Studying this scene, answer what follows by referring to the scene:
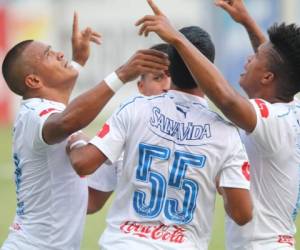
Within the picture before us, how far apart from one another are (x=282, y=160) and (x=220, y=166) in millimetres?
657

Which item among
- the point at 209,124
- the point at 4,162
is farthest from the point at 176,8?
the point at 209,124

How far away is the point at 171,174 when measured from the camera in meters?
5.62

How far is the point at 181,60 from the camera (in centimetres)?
570

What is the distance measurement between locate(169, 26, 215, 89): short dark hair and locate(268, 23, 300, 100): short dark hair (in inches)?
21.6

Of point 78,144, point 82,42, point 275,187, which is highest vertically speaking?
point 82,42

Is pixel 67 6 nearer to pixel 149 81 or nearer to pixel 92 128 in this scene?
pixel 92 128

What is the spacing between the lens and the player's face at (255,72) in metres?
6.20

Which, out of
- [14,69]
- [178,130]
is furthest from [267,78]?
[14,69]

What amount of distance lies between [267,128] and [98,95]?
109 centimetres

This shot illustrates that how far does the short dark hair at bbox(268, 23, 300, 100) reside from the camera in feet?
19.8

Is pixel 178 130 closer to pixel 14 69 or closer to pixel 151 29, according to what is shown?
pixel 151 29

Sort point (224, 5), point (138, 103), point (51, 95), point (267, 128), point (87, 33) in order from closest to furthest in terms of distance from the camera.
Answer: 1. point (138, 103)
2. point (267, 128)
3. point (51, 95)
4. point (224, 5)
5. point (87, 33)

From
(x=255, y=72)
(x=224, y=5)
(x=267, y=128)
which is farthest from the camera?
(x=224, y=5)

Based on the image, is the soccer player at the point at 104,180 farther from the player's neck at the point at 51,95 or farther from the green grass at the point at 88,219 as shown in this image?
the green grass at the point at 88,219
